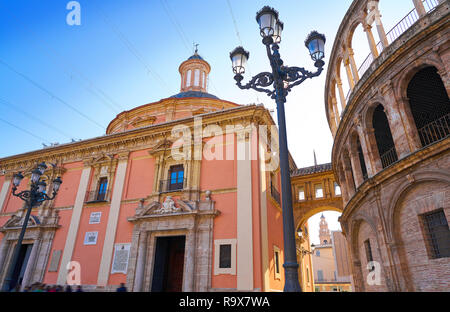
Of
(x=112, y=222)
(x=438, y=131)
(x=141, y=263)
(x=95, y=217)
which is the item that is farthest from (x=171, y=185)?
(x=438, y=131)

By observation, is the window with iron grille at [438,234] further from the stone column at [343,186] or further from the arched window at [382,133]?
the stone column at [343,186]

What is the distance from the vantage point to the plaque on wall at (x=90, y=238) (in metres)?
13.2

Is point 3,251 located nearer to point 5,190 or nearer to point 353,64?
point 5,190

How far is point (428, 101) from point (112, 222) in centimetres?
1344

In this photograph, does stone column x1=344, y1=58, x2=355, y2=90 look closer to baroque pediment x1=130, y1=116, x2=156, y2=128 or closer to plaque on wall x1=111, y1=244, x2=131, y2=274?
baroque pediment x1=130, y1=116, x2=156, y2=128

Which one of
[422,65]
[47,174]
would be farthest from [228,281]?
[47,174]

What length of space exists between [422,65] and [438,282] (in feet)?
18.7

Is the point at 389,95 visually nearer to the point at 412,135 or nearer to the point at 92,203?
the point at 412,135

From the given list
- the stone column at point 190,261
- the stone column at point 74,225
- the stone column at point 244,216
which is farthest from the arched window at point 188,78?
the stone column at point 190,261

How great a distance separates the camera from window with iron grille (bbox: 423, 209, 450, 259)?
675 centimetres

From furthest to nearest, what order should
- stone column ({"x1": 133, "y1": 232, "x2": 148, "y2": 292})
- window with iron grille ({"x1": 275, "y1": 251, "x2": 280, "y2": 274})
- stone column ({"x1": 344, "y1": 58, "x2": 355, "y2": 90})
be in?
1. stone column ({"x1": 344, "y1": 58, "x2": 355, "y2": 90})
2. window with iron grille ({"x1": 275, "y1": 251, "x2": 280, "y2": 274})
3. stone column ({"x1": 133, "y1": 232, "x2": 148, "y2": 292})

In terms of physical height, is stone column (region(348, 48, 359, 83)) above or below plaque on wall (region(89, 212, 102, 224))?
above

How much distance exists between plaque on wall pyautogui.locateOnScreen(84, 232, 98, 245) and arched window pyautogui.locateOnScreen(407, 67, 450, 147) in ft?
45.2

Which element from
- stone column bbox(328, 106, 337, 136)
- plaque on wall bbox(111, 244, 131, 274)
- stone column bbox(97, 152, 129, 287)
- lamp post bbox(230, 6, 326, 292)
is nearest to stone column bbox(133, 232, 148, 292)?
plaque on wall bbox(111, 244, 131, 274)
